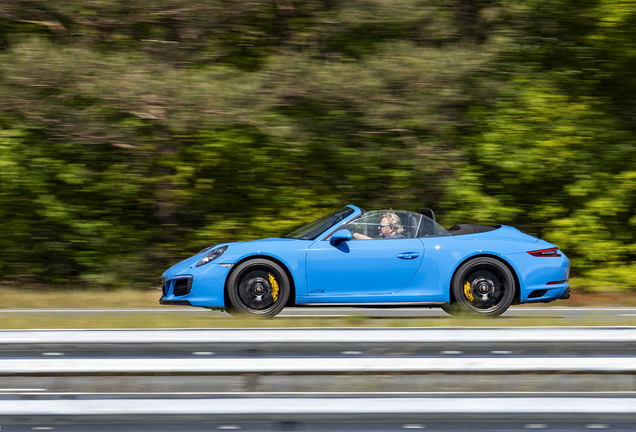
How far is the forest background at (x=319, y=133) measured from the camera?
33.0 feet

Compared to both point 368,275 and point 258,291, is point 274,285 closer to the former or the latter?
point 258,291

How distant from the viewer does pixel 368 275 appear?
639cm

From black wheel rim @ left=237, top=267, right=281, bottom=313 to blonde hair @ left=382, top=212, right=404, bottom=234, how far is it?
4.08ft

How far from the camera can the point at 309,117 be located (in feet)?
34.4

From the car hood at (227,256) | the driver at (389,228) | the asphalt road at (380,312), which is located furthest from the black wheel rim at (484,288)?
the car hood at (227,256)

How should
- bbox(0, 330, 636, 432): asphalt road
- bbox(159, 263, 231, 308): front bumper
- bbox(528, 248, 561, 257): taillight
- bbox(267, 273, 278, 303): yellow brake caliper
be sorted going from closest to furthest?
1. bbox(0, 330, 636, 432): asphalt road
2. bbox(159, 263, 231, 308): front bumper
3. bbox(267, 273, 278, 303): yellow brake caliper
4. bbox(528, 248, 561, 257): taillight

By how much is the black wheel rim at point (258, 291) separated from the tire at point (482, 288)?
165 cm

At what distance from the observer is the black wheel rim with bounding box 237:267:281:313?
6.36 metres

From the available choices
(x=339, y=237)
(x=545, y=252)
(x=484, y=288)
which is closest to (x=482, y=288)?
(x=484, y=288)

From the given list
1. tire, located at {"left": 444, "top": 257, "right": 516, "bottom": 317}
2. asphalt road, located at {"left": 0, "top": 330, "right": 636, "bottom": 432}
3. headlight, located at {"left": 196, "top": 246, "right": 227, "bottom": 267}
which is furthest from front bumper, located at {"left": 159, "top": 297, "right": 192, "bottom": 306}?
asphalt road, located at {"left": 0, "top": 330, "right": 636, "bottom": 432}

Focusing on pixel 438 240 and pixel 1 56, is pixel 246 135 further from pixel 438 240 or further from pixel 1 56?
pixel 438 240

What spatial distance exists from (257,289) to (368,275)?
103 centimetres

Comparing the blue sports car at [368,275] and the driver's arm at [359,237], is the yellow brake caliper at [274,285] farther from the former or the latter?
the driver's arm at [359,237]

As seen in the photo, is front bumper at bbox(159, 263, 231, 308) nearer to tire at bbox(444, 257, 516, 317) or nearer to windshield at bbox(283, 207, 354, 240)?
windshield at bbox(283, 207, 354, 240)
